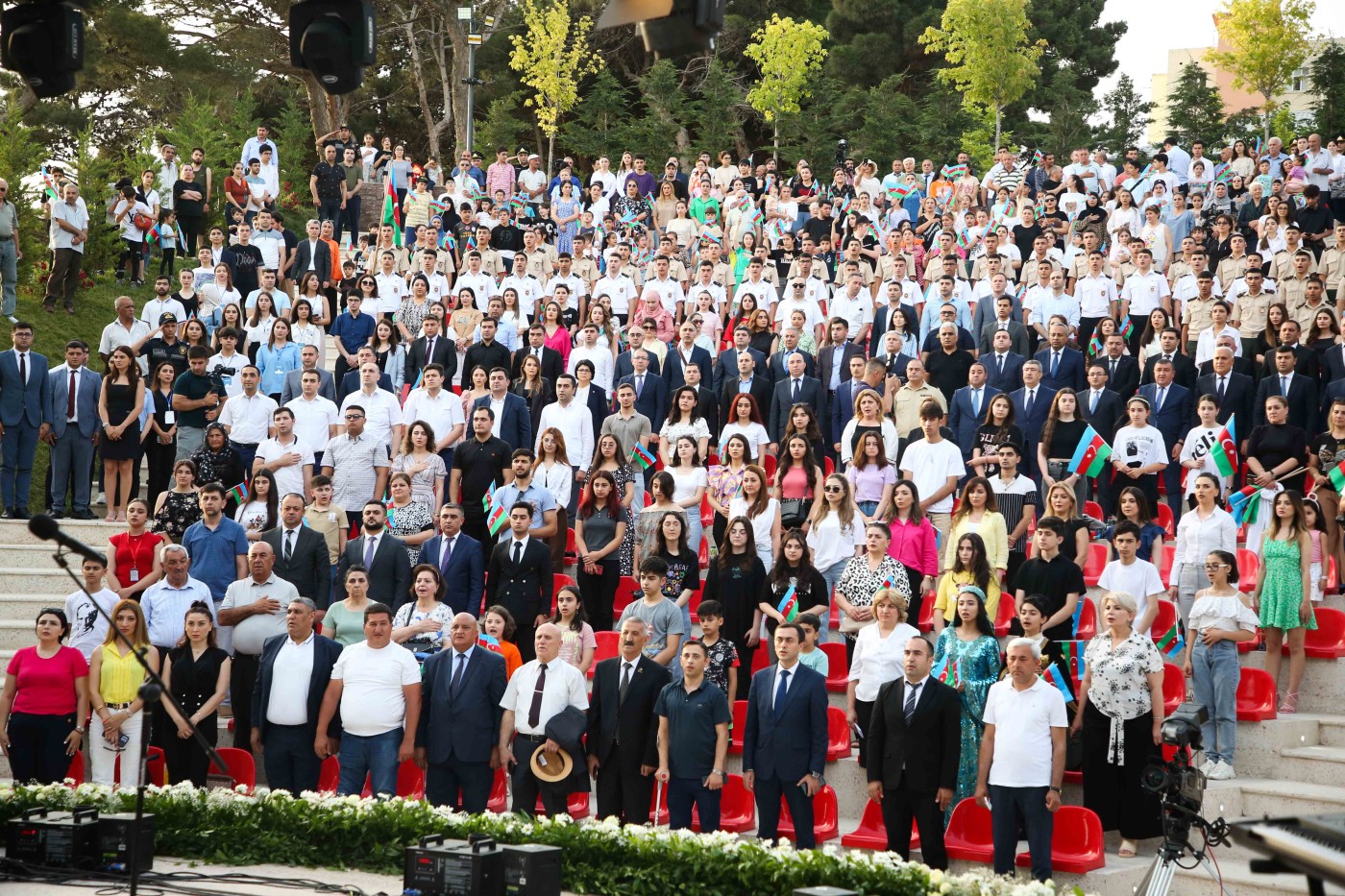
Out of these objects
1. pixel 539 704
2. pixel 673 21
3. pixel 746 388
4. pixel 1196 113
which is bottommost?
pixel 539 704

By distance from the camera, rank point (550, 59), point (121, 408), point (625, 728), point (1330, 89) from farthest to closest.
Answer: point (550, 59) → point (1330, 89) → point (121, 408) → point (625, 728)

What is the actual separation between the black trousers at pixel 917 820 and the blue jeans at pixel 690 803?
3.59 ft

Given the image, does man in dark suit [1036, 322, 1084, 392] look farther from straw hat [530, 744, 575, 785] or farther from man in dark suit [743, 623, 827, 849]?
straw hat [530, 744, 575, 785]

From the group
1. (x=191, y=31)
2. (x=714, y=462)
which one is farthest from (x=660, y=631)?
(x=191, y=31)

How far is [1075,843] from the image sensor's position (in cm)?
890

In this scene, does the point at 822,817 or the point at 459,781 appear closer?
the point at 822,817

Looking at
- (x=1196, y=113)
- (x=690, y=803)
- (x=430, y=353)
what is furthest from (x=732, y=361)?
(x=1196, y=113)

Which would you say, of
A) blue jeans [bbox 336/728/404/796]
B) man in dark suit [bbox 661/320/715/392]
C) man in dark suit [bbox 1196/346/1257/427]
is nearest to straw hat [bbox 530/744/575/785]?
blue jeans [bbox 336/728/404/796]

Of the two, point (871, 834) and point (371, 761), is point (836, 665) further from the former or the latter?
point (371, 761)

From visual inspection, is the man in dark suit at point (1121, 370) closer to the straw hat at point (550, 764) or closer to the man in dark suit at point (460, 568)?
the man in dark suit at point (460, 568)

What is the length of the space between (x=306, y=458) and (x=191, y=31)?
28.3 m

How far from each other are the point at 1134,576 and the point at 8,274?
44.9 ft

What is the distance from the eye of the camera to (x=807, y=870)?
24.3ft

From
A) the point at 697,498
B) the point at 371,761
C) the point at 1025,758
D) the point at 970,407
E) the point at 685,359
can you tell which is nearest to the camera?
the point at 1025,758
